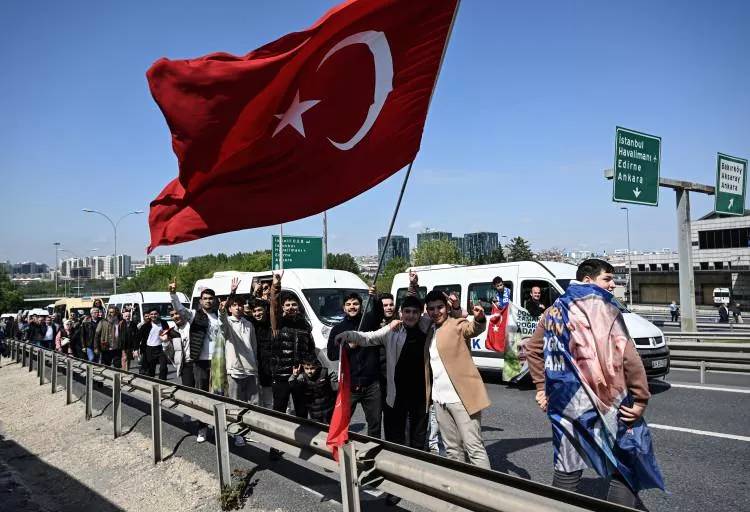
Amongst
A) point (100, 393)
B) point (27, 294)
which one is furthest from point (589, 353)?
point (27, 294)

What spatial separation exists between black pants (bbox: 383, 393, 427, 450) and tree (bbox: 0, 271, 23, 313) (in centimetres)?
10609

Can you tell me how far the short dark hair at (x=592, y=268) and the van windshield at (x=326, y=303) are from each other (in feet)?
25.6

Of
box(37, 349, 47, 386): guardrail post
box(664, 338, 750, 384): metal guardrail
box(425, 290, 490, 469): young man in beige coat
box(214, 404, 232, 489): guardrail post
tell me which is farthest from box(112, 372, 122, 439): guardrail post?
box(664, 338, 750, 384): metal guardrail

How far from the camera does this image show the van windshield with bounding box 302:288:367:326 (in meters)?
11.4

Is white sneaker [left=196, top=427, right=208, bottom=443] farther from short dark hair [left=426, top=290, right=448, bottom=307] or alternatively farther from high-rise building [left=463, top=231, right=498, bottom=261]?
high-rise building [left=463, top=231, right=498, bottom=261]

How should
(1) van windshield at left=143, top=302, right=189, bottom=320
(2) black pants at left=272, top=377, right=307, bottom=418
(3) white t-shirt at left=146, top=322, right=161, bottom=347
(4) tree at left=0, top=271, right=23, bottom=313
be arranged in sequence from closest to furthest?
(2) black pants at left=272, top=377, right=307, bottom=418 < (3) white t-shirt at left=146, top=322, right=161, bottom=347 < (1) van windshield at left=143, top=302, right=189, bottom=320 < (4) tree at left=0, top=271, right=23, bottom=313

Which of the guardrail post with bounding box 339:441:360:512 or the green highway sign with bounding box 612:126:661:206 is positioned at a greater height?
the green highway sign with bounding box 612:126:661:206

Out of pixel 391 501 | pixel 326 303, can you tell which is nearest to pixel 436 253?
pixel 326 303

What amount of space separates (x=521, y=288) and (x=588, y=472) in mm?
6213

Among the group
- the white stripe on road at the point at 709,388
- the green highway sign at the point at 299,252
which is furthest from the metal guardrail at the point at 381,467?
the green highway sign at the point at 299,252

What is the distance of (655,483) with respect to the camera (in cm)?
315


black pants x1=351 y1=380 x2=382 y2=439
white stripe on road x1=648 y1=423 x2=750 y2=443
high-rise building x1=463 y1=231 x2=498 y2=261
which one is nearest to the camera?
black pants x1=351 y1=380 x2=382 y2=439

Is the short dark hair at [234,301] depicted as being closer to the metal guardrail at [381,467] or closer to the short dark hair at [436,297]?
the metal guardrail at [381,467]

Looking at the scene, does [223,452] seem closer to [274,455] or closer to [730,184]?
[274,455]
